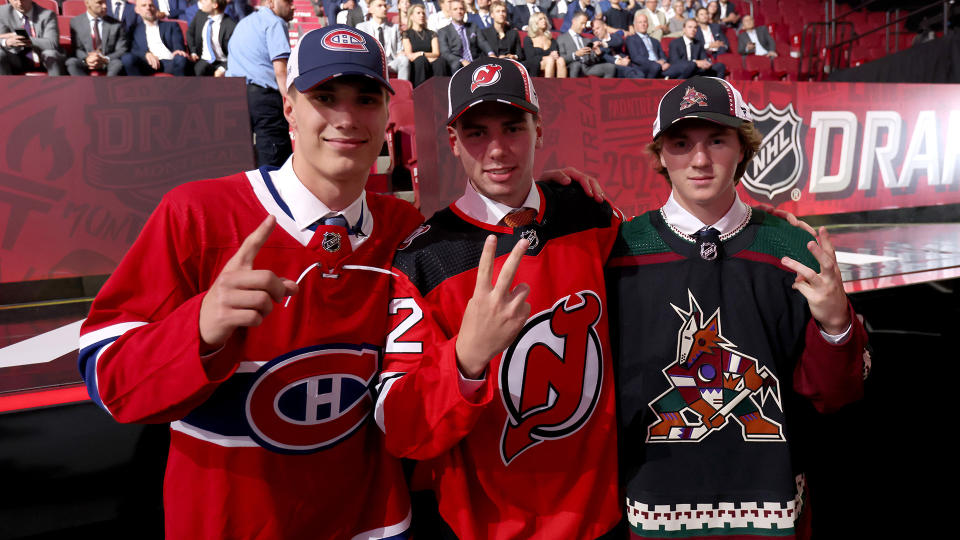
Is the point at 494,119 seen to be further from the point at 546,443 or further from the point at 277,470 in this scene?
the point at 277,470

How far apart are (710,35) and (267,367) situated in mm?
9452

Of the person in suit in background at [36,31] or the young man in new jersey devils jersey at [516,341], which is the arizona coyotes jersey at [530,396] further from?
the person in suit in background at [36,31]

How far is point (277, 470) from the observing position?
106 centimetres

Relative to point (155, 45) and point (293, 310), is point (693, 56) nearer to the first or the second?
point (155, 45)

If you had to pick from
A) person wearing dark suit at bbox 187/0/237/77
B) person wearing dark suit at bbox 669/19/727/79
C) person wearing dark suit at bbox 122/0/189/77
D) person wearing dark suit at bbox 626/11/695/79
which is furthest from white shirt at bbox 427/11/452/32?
person wearing dark suit at bbox 669/19/727/79

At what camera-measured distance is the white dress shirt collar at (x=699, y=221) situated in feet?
4.11

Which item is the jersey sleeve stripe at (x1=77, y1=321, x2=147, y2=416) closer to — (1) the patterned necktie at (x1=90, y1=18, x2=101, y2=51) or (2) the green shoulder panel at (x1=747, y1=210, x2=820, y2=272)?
(2) the green shoulder panel at (x1=747, y1=210, x2=820, y2=272)

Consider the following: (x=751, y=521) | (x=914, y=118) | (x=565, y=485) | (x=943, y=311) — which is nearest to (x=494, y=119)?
(x=565, y=485)

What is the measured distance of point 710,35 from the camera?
8531 millimetres

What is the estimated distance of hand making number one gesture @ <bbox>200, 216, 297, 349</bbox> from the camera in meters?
0.79

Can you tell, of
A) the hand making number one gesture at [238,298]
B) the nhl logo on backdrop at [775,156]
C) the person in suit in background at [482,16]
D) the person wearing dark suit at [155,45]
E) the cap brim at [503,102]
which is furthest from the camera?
the person in suit in background at [482,16]

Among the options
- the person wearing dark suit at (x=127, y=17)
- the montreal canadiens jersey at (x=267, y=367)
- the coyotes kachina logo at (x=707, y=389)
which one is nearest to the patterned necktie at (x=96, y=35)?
the person wearing dark suit at (x=127, y=17)

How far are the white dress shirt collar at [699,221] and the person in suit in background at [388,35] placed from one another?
16.2 feet

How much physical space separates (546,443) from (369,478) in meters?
0.40
